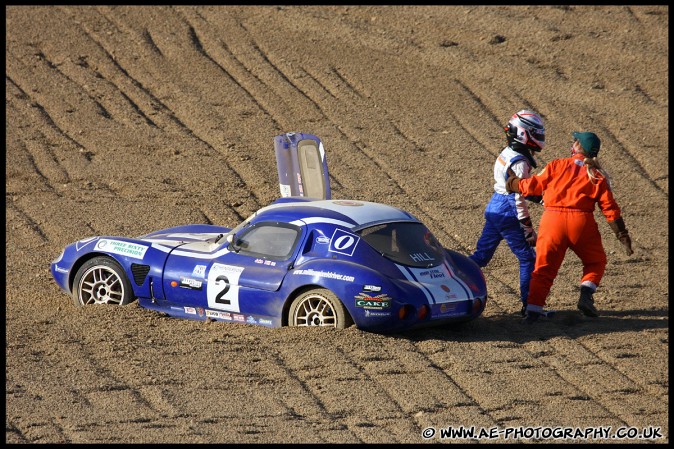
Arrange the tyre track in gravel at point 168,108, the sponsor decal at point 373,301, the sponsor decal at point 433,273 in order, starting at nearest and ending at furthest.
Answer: the sponsor decal at point 373,301 < the sponsor decal at point 433,273 < the tyre track in gravel at point 168,108

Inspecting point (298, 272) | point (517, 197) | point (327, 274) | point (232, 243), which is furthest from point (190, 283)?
point (517, 197)

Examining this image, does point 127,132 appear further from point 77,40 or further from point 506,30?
point 506,30

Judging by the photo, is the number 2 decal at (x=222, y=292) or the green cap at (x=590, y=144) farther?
the green cap at (x=590, y=144)

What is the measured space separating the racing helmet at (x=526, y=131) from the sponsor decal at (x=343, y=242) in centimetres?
220

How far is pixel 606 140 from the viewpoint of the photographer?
19531 millimetres

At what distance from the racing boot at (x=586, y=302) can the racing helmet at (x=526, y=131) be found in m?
1.58

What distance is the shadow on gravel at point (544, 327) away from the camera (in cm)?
1123

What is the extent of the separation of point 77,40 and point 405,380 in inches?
571

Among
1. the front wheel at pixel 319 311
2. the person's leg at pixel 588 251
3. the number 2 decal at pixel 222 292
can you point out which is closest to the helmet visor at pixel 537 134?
the person's leg at pixel 588 251

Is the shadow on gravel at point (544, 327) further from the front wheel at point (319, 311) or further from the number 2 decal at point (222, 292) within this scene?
the number 2 decal at point (222, 292)

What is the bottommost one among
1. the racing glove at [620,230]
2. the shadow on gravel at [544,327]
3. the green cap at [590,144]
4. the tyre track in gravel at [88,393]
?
the tyre track in gravel at [88,393]

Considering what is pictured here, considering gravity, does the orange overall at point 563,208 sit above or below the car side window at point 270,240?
above

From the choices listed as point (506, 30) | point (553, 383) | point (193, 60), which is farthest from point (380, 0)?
point (553, 383)

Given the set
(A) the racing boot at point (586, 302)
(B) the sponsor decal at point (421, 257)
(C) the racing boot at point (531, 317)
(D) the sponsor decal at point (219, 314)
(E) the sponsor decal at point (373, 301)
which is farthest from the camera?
(A) the racing boot at point (586, 302)
